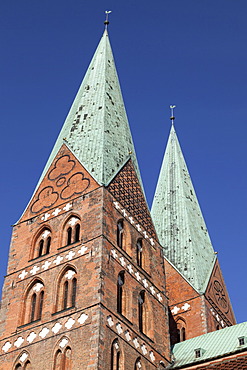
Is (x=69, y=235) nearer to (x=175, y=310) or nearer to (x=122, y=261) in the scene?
(x=122, y=261)

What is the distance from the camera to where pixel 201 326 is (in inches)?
1428

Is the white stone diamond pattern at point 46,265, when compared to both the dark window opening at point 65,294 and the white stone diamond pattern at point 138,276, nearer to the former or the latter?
the dark window opening at point 65,294

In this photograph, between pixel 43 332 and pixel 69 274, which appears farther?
pixel 69 274

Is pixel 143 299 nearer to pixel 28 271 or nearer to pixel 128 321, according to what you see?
pixel 128 321

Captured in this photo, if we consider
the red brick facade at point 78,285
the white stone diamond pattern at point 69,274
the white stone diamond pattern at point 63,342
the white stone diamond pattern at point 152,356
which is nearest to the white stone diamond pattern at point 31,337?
the red brick facade at point 78,285


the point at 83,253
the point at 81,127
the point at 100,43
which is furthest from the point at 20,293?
the point at 100,43

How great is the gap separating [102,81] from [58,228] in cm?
1134

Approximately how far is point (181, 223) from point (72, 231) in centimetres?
1312

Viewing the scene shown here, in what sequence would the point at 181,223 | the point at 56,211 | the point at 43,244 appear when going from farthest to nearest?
1. the point at 181,223
2. the point at 56,211
3. the point at 43,244

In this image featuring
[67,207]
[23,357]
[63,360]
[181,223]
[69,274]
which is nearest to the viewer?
[63,360]

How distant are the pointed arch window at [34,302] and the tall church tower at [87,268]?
4cm

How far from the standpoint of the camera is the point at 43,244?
3156cm

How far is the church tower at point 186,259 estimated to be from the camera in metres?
37.2

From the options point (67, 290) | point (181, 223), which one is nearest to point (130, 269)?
point (67, 290)
